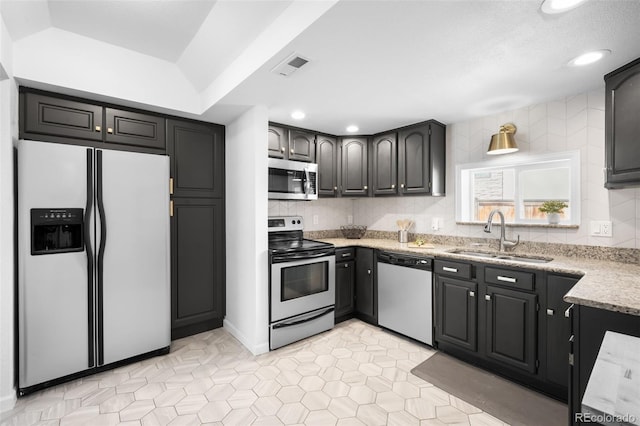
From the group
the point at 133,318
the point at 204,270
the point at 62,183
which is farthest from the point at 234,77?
the point at 133,318

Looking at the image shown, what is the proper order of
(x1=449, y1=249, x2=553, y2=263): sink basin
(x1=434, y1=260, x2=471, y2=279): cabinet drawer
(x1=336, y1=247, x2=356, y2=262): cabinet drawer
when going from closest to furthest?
(x1=449, y1=249, x2=553, y2=263): sink basin < (x1=434, y1=260, x2=471, y2=279): cabinet drawer < (x1=336, y1=247, x2=356, y2=262): cabinet drawer

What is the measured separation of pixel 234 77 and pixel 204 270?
77.3 inches

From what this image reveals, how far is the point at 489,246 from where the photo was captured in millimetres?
2996

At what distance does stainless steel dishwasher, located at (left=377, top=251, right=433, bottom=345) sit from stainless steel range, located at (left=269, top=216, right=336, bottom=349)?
552mm

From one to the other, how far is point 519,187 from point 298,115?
2.35 meters

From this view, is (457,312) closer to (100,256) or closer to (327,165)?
(327,165)

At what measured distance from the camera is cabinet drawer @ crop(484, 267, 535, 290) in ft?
7.09

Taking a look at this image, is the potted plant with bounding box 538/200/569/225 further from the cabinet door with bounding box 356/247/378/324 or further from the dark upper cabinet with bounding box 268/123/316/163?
the dark upper cabinet with bounding box 268/123/316/163

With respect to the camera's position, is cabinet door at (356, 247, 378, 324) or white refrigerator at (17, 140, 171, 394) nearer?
white refrigerator at (17, 140, 171, 394)

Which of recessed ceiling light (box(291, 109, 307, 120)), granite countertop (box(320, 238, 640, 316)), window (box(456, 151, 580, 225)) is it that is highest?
recessed ceiling light (box(291, 109, 307, 120))

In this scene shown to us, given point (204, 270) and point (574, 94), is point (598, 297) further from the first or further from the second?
point (204, 270)

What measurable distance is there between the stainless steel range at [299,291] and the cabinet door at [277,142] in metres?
0.84

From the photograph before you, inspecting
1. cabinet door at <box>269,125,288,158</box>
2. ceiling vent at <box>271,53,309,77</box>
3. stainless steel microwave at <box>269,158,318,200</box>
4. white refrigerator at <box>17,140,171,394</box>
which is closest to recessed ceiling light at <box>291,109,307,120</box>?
cabinet door at <box>269,125,288,158</box>

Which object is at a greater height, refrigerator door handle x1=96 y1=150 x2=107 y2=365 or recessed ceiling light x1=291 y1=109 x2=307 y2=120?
recessed ceiling light x1=291 y1=109 x2=307 y2=120
